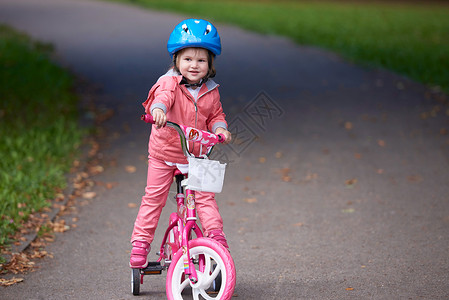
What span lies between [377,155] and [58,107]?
494cm

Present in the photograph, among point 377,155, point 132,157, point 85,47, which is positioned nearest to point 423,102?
point 377,155

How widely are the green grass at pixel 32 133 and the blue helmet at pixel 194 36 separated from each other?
2442 mm

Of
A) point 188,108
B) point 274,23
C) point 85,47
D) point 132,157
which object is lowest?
point 132,157

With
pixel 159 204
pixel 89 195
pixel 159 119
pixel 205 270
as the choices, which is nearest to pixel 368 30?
pixel 89 195

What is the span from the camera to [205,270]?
368cm

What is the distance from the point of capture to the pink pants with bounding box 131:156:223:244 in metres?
3.85

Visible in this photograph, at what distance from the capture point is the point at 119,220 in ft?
19.2

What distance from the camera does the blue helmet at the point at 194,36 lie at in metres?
3.59

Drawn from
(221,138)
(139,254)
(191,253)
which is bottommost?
(139,254)

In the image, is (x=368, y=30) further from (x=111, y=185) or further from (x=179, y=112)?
(x=179, y=112)

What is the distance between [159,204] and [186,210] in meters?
0.29

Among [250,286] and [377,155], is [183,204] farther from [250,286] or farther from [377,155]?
[377,155]

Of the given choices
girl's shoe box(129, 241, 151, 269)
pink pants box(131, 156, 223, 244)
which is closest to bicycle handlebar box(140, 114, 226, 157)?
pink pants box(131, 156, 223, 244)

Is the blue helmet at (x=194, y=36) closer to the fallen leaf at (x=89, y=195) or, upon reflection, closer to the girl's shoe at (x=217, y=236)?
the girl's shoe at (x=217, y=236)
